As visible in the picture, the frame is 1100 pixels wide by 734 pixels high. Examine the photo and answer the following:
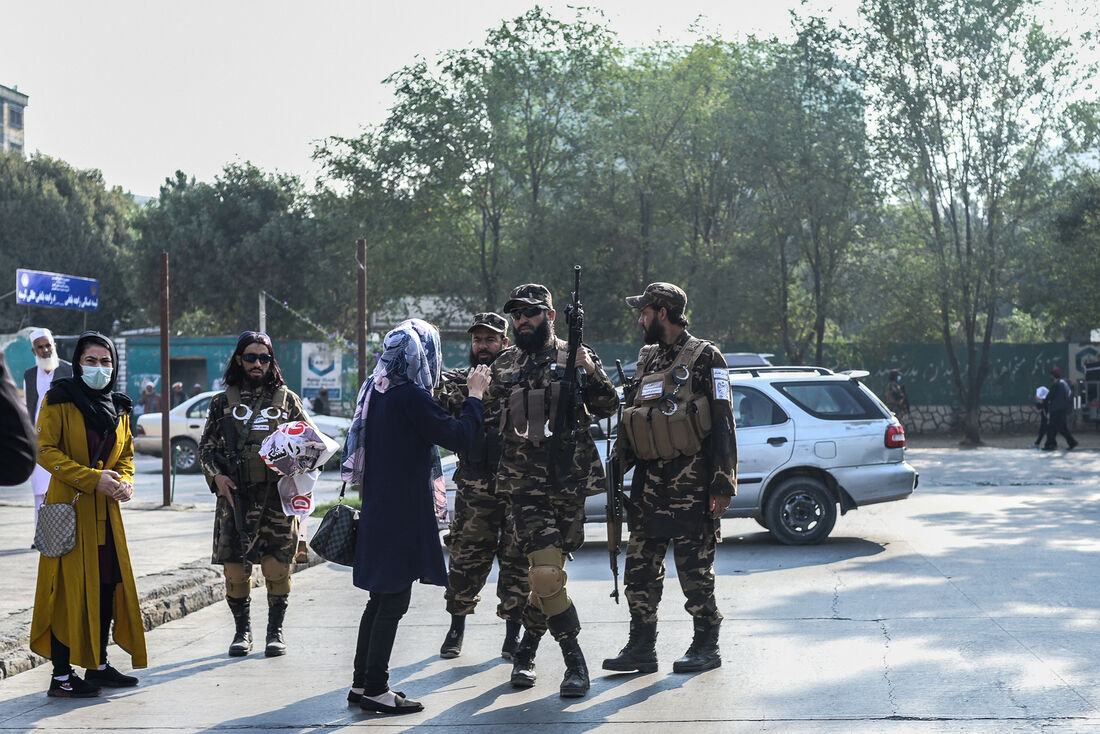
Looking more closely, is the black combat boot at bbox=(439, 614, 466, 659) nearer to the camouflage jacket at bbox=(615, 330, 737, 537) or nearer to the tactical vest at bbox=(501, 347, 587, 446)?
the camouflage jacket at bbox=(615, 330, 737, 537)

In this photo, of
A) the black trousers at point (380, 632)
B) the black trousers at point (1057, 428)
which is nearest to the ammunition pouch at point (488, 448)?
the black trousers at point (380, 632)

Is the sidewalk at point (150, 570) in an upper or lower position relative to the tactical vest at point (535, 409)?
lower

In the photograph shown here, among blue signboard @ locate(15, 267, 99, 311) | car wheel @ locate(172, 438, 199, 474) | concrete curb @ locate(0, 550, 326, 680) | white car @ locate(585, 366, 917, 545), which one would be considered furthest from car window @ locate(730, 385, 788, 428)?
blue signboard @ locate(15, 267, 99, 311)

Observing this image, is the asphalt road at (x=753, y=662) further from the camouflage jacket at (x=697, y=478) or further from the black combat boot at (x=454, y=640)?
the camouflage jacket at (x=697, y=478)

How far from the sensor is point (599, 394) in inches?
239

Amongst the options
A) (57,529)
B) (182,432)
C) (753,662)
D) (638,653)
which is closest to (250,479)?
(57,529)

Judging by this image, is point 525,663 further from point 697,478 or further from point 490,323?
point 490,323

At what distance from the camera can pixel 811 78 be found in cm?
3027

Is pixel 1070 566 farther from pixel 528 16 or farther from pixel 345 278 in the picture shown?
pixel 345 278

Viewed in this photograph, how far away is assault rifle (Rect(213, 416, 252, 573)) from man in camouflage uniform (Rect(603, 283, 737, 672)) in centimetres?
212

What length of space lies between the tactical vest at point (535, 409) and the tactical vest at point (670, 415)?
0.40 m

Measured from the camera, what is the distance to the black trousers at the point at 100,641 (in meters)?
6.06

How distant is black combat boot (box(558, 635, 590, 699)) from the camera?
5.79 meters

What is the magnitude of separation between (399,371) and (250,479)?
189cm
